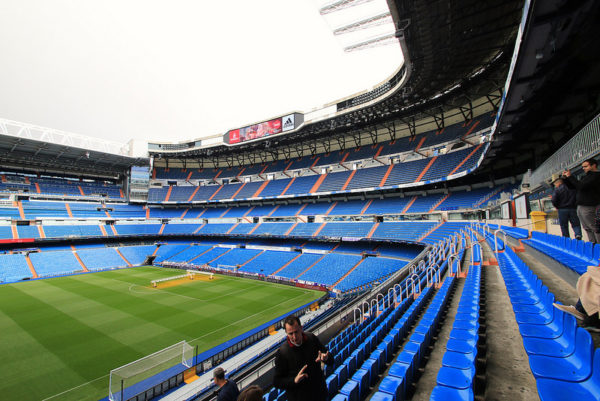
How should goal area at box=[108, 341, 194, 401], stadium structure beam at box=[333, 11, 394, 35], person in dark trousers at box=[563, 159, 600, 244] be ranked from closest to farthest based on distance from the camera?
person in dark trousers at box=[563, 159, 600, 244] < goal area at box=[108, 341, 194, 401] < stadium structure beam at box=[333, 11, 394, 35]

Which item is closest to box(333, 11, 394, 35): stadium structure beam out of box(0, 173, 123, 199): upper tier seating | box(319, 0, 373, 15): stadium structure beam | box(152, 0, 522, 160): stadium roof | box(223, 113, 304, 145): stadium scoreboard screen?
box(319, 0, 373, 15): stadium structure beam

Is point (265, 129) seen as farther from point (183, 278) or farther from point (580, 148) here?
point (580, 148)

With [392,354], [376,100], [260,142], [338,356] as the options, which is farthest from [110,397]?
[260,142]

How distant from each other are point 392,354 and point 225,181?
5051cm

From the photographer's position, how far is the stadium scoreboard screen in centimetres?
3647

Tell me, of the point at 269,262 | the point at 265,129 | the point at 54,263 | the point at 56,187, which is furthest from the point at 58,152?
the point at 269,262

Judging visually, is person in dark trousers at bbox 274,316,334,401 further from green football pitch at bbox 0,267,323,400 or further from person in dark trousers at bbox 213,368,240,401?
green football pitch at bbox 0,267,323,400

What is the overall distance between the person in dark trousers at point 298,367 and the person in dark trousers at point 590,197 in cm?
550

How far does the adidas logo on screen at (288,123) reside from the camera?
36.6 m

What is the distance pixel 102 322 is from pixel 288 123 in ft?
94.0

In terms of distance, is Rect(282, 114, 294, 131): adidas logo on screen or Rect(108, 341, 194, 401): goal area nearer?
Rect(108, 341, 194, 401): goal area

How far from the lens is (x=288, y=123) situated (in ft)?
121

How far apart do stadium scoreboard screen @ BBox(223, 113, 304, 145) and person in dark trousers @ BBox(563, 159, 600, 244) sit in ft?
108

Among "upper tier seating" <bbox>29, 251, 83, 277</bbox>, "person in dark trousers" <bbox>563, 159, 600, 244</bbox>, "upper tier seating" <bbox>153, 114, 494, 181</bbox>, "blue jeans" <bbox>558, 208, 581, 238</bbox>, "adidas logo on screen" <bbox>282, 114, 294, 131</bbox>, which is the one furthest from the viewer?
"adidas logo on screen" <bbox>282, 114, 294, 131</bbox>
